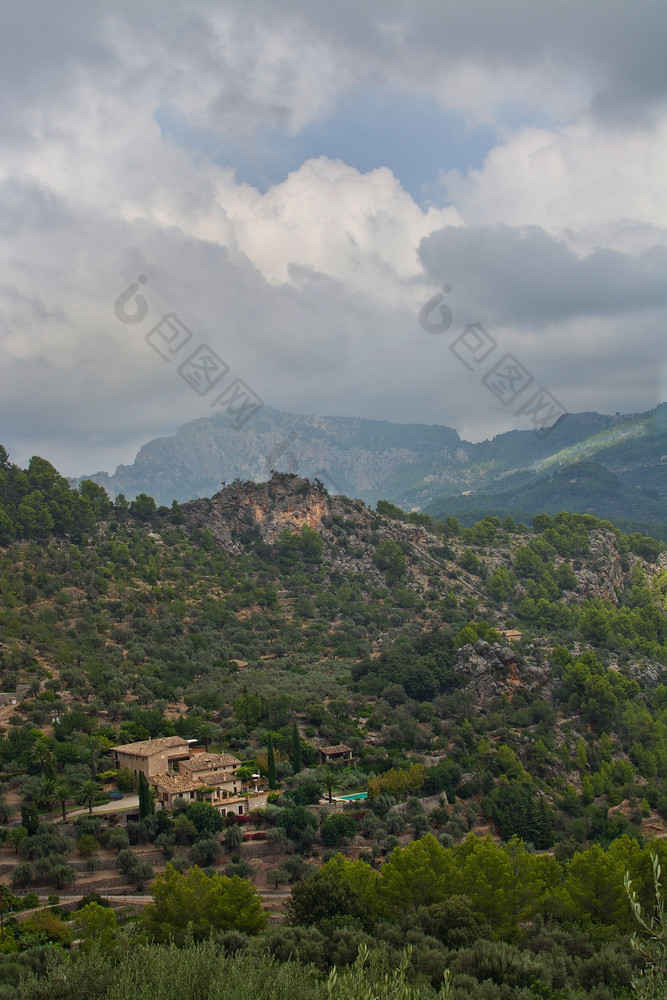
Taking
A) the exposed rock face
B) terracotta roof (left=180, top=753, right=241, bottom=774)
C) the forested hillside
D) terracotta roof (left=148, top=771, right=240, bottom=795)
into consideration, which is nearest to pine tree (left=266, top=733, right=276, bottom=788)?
the forested hillside

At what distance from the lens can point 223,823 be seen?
39.8 meters

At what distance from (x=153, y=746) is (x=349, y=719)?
595 inches

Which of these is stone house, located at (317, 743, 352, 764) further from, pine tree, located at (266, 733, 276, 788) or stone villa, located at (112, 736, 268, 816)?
stone villa, located at (112, 736, 268, 816)

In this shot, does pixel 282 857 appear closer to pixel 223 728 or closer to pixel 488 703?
pixel 223 728

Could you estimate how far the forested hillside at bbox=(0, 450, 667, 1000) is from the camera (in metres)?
26.2

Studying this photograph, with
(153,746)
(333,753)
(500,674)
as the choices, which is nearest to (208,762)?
(153,746)

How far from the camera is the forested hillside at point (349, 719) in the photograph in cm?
2620

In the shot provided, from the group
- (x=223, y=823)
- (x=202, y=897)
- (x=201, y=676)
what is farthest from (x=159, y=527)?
(x=202, y=897)

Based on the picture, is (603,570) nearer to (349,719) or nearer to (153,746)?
(349,719)

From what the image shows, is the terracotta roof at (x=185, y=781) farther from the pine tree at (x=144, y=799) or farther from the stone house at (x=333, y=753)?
the stone house at (x=333, y=753)

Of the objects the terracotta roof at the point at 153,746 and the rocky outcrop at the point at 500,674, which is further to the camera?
the rocky outcrop at the point at 500,674

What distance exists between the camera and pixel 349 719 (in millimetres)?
55344

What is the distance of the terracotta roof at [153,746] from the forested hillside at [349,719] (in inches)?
54.1

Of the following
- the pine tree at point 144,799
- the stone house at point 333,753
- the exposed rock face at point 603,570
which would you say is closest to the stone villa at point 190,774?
the pine tree at point 144,799
